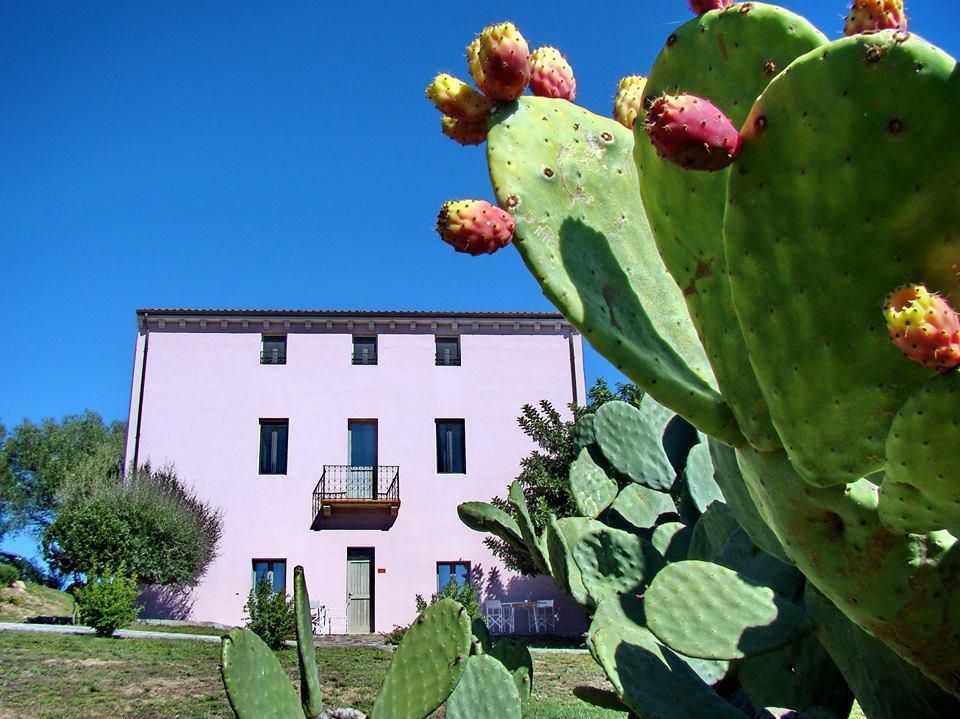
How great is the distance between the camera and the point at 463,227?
1872 millimetres

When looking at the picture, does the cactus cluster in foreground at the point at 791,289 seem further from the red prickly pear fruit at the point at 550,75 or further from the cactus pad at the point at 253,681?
the cactus pad at the point at 253,681

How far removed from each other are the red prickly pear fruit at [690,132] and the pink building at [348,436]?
2027 centimetres

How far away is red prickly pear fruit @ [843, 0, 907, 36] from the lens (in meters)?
1.62

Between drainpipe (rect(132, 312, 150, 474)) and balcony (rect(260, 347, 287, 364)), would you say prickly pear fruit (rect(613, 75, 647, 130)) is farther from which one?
balcony (rect(260, 347, 287, 364))

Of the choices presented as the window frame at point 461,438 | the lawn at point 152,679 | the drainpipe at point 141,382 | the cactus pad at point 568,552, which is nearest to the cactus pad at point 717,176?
the cactus pad at point 568,552

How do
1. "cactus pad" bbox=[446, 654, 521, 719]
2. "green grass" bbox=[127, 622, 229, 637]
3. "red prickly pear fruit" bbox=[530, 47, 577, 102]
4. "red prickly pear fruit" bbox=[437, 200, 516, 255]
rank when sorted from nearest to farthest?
1. "red prickly pear fruit" bbox=[437, 200, 516, 255]
2. "red prickly pear fruit" bbox=[530, 47, 577, 102]
3. "cactus pad" bbox=[446, 654, 521, 719]
4. "green grass" bbox=[127, 622, 229, 637]

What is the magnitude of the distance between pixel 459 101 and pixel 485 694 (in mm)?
2106

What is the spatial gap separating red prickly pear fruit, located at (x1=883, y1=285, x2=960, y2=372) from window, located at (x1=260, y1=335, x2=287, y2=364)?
22350 millimetres

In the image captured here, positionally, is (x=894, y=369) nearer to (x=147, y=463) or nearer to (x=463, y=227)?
(x=463, y=227)

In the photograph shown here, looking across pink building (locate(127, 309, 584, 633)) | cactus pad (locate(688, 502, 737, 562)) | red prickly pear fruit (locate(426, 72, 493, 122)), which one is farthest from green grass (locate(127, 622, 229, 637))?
red prickly pear fruit (locate(426, 72, 493, 122))

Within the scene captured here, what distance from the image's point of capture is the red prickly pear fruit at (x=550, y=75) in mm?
2400

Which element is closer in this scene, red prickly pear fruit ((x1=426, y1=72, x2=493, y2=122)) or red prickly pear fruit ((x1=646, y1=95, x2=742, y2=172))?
red prickly pear fruit ((x1=646, y1=95, x2=742, y2=172))

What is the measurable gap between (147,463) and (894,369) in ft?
71.7

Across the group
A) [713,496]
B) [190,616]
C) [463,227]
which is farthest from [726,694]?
[190,616]
